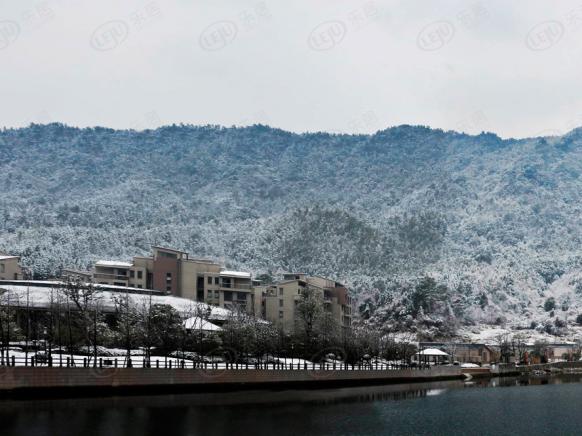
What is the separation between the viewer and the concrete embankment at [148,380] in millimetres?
48531

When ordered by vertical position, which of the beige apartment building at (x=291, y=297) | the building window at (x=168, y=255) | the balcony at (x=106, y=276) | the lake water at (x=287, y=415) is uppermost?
the building window at (x=168, y=255)

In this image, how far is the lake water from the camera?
41.0 metres

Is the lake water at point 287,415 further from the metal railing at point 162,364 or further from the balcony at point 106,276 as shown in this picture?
the balcony at point 106,276

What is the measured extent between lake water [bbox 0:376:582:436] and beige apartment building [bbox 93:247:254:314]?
5387 centimetres

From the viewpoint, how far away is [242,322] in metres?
82.6

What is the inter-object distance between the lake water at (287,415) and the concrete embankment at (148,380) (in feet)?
3.86

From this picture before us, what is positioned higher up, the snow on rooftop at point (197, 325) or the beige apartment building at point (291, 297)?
the beige apartment building at point (291, 297)

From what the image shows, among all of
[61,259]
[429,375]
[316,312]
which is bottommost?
[429,375]

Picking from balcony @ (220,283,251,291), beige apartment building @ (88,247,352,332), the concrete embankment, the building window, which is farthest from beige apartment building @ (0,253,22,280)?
the concrete embankment

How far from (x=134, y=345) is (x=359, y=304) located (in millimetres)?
116076

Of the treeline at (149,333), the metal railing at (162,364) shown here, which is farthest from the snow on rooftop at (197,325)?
the metal railing at (162,364)

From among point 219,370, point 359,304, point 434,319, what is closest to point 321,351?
point 219,370

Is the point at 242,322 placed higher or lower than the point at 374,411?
higher

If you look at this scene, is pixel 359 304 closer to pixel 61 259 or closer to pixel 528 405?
pixel 61 259
